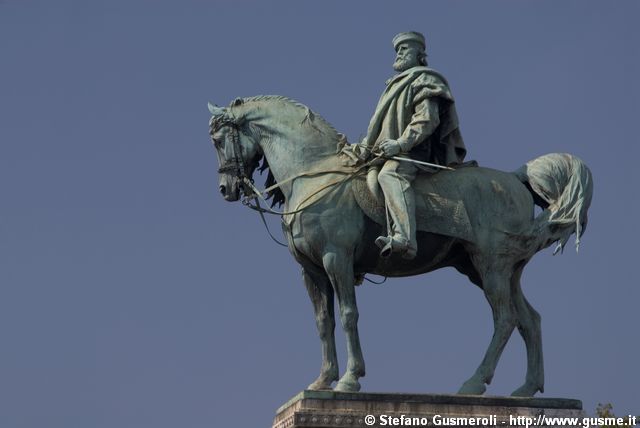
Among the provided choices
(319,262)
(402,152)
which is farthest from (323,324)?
(402,152)

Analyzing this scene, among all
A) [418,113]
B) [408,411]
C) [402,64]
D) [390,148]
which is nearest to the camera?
[408,411]

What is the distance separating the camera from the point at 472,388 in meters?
24.8

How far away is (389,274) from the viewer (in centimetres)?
2552

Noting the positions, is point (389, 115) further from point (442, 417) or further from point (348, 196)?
point (442, 417)

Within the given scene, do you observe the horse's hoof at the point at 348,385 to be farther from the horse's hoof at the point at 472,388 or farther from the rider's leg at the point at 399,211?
the rider's leg at the point at 399,211

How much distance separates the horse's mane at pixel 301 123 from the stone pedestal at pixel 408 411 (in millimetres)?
2896

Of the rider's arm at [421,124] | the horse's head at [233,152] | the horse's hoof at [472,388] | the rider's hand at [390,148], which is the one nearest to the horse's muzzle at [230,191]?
the horse's head at [233,152]

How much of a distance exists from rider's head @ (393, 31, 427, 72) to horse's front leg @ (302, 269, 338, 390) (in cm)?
292

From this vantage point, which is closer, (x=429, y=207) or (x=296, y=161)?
(x=429, y=207)

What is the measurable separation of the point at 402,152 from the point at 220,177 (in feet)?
8.27

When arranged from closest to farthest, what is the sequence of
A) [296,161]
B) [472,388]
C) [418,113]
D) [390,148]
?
[472,388] → [390,148] → [418,113] → [296,161]

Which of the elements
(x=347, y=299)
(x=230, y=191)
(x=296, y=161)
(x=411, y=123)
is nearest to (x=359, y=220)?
(x=347, y=299)

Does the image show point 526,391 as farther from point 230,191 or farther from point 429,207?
point 230,191

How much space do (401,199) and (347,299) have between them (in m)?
1.43
